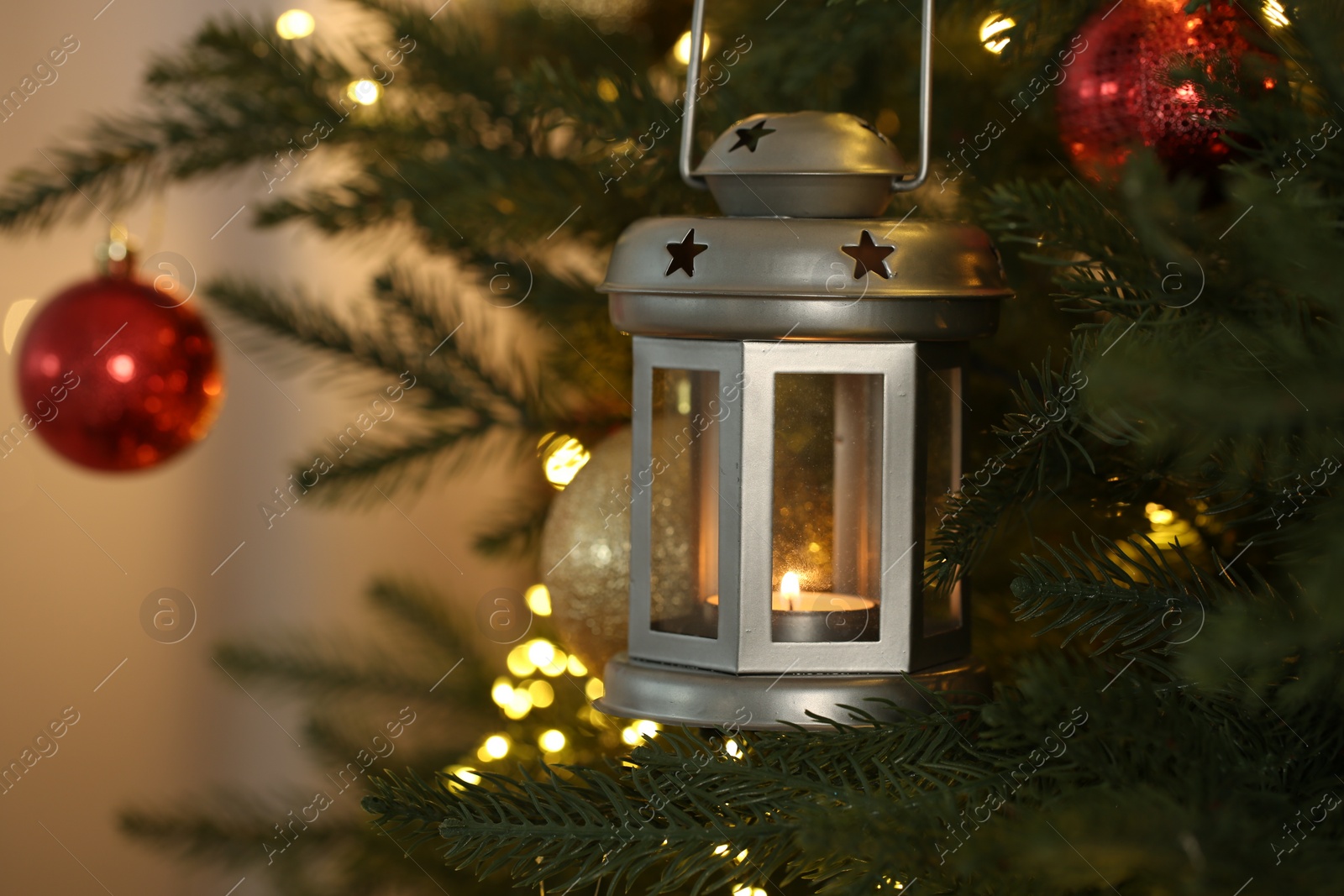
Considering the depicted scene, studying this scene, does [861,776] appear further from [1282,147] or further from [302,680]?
[302,680]

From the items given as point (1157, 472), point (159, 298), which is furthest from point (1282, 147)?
point (159, 298)

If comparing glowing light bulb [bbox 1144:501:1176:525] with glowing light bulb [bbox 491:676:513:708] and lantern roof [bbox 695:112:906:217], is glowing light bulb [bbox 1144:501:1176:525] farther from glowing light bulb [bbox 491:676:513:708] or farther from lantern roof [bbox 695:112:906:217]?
glowing light bulb [bbox 491:676:513:708]

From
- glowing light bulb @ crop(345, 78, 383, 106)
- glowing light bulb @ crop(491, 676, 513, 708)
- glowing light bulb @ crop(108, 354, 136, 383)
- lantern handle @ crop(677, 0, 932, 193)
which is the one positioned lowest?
glowing light bulb @ crop(491, 676, 513, 708)

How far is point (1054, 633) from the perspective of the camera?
622 millimetres

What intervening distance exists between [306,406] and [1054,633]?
44.6 inches

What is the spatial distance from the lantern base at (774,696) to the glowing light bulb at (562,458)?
0.24 m

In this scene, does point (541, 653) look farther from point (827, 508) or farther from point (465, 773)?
point (827, 508)

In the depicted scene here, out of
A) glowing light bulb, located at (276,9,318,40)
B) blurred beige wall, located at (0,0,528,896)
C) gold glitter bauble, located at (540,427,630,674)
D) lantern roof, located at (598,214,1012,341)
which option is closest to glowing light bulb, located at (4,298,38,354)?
blurred beige wall, located at (0,0,528,896)

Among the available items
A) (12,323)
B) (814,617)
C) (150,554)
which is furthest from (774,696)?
(150,554)

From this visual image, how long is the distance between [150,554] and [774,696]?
3.52 ft

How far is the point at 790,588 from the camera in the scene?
481mm

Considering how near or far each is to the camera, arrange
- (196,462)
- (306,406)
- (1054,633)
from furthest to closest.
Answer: (306,406), (196,462), (1054,633)

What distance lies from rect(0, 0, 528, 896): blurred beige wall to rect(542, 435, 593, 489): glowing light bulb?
0.40 metres

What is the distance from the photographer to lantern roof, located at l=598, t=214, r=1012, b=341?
438mm
